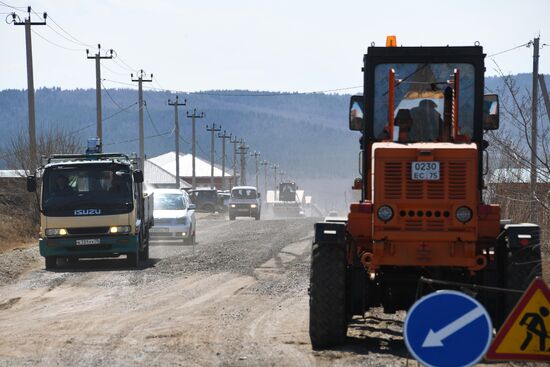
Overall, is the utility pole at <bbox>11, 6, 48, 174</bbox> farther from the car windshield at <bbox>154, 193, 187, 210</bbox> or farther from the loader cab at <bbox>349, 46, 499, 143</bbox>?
the loader cab at <bbox>349, 46, 499, 143</bbox>

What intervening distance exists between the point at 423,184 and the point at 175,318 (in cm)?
510

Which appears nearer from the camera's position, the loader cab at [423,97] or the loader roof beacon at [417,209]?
the loader roof beacon at [417,209]

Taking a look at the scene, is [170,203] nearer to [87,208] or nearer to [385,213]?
[87,208]

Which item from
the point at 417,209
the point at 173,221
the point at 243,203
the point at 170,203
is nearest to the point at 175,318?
the point at 417,209

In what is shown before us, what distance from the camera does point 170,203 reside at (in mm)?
33875

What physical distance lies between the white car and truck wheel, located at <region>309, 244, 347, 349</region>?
21505 mm

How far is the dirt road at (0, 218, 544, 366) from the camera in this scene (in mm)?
11141

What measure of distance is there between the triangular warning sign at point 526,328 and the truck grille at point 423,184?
3.70 metres

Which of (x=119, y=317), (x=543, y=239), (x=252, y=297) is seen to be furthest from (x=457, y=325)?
(x=543, y=239)

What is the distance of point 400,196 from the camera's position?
35.6 feet

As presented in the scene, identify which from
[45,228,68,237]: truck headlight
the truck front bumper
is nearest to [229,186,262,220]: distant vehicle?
the truck front bumper

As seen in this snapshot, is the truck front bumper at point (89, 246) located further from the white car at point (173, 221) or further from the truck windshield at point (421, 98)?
the truck windshield at point (421, 98)

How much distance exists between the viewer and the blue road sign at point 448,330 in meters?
7.05

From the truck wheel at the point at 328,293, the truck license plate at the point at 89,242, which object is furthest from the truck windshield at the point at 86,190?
the truck wheel at the point at 328,293
